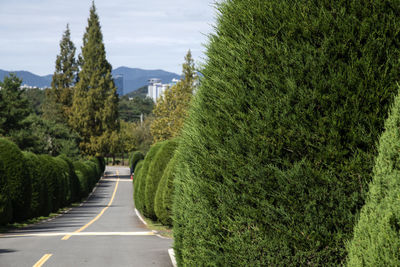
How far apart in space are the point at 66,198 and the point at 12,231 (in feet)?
57.1

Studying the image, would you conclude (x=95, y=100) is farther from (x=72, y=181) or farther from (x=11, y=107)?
(x=72, y=181)

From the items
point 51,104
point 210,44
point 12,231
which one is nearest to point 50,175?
point 12,231

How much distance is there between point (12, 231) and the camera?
769 inches

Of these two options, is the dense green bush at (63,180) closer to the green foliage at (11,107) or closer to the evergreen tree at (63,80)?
the green foliage at (11,107)

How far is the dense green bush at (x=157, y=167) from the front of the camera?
2111 cm

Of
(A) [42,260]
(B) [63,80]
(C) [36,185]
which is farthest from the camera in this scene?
(B) [63,80]

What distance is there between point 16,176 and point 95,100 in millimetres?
49077

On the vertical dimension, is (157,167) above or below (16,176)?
above

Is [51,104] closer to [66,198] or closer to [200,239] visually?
[66,198]

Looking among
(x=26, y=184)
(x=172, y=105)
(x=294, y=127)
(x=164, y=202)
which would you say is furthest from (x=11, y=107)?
(x=294, y=127)

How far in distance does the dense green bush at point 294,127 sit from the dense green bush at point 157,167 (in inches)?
637

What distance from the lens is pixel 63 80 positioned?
8331 centimetres

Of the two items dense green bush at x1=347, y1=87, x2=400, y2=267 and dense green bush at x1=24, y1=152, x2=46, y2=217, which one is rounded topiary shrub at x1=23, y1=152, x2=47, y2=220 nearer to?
dense green bush at x1=24, y1=152, x2=46, y2=217

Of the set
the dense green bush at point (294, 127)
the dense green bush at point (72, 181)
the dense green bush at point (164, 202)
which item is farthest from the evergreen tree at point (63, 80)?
the dense green bush at point (294, 127)
